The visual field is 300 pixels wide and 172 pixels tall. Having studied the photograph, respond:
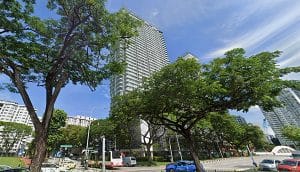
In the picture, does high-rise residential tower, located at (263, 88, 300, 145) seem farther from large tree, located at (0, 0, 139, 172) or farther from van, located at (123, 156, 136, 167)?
large tree, located at (0, 0, 139, 172)

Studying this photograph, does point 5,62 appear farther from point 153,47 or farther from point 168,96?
point 153,47

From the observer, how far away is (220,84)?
16812 millimetres

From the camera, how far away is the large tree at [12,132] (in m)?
76.0

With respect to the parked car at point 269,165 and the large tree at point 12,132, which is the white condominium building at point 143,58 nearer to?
the large tree at point 12,132

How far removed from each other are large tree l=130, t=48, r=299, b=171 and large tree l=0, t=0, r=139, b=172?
483 cm

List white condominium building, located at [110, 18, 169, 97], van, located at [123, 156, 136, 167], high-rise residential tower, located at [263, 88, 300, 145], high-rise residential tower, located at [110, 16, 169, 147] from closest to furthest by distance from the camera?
high-rise residential tower, located at [263, 88, 300, 145]
van, located at [123, 156, 136, 167]
high-rise residential tower, located at [110, 16, 169, 147]
white condominium building, located at [110, 18, 169, 97]

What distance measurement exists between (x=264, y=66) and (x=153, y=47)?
86.9 metres

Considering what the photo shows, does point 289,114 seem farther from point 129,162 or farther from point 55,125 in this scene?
point 55,125

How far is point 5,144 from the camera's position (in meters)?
80.8

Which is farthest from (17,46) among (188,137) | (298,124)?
(298,124)

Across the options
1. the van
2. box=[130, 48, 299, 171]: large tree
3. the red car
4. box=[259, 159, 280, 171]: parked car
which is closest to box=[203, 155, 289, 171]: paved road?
box=[259, 159, 280, 171]: parked car

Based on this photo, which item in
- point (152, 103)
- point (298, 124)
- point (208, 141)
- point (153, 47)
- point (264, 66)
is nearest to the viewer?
point (264, 66)

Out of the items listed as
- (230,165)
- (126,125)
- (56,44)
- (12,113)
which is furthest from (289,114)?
(12,113)

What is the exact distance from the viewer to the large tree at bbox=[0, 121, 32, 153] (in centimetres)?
7601
